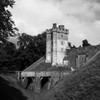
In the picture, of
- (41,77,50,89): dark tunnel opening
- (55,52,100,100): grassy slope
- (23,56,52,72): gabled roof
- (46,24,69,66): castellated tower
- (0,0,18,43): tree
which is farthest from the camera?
(46,24,69,66): castellated tower

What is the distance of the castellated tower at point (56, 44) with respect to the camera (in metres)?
49.5

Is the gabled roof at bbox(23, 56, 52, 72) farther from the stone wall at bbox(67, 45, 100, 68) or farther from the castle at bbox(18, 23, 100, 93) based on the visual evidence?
the stone wall at bbox(67, 45, 100, 68)

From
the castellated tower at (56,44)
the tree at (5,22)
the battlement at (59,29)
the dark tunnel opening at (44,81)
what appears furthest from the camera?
the battlement at (59,29)

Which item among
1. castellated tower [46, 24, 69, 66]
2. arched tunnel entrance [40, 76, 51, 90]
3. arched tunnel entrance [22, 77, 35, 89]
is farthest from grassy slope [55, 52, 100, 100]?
castellated tower [46, 24, 69, 66]

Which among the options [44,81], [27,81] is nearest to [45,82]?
[44,81]

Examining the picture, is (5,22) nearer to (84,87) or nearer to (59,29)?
(84,87)

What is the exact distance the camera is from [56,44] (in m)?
49.6

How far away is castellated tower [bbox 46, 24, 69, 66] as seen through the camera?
1949 inches

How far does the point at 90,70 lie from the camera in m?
29.3

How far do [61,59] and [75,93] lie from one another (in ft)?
82.9

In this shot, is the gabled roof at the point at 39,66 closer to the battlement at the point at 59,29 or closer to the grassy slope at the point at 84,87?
the battlement at the point at 59,29

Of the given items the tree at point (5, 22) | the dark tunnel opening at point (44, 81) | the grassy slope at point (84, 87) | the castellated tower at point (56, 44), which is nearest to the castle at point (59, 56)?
the castellated tower at point (56, 44)

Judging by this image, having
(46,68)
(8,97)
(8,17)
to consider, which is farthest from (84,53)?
(8,17)

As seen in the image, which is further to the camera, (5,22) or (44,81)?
(44,81)
